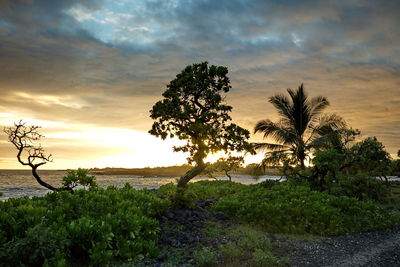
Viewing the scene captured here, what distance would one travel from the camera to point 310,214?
12609 mm

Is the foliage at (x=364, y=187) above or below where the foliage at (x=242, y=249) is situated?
above

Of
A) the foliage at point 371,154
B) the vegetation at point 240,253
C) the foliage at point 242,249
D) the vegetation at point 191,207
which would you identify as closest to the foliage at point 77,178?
the vegetation at point 191,207

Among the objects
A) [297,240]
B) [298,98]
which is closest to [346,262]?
[297,240]

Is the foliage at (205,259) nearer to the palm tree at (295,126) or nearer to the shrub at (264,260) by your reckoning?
the shrub at (264,260)

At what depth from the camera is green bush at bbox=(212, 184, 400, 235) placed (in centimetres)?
1206

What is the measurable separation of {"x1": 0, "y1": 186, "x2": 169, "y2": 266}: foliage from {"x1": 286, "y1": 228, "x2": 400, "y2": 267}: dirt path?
14.5 ft

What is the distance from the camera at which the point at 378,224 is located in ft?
41.8

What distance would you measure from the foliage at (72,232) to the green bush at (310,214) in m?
4.39

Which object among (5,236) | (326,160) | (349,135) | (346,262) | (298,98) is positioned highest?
(298,98)

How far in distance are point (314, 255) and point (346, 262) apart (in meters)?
0.86

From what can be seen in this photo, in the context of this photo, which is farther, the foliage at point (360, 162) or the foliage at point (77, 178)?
the foliage at point (360, 162)

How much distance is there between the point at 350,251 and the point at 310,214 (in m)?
2.71

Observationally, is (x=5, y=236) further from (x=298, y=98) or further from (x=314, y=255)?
(x=298, y=98)

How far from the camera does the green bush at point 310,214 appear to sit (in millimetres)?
12059
